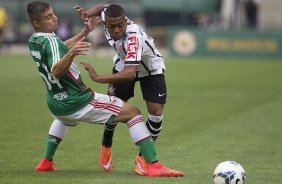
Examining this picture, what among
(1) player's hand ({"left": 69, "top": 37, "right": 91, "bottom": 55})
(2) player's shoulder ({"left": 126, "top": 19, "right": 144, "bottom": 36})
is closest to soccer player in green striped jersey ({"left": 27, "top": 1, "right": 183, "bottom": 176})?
(1) player's hand ({"left": 69, "top": 37, "right": 91, "bottom": 55})

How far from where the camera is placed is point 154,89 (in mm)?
9992

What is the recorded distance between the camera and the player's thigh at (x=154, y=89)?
32.7 ft

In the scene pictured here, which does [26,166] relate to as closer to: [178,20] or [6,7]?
[178,20]

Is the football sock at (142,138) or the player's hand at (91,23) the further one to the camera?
the player's hand at (91,23)

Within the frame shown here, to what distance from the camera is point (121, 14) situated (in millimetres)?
9133

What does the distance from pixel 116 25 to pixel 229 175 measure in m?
2.23

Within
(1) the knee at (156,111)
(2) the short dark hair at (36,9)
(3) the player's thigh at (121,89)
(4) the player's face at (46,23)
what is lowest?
(1) the knee at (156,111)

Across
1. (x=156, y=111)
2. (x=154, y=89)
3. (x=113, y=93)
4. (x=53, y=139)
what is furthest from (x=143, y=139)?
(x=113, y=93)

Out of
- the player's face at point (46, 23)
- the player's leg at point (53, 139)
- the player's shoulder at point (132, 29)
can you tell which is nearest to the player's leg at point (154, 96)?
the player's shoulder at point (132, 29)

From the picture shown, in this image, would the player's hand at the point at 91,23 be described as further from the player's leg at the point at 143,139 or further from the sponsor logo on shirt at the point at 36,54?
the player's leg at the point at 143,139

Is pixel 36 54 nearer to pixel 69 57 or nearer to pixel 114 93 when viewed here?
pixel 69 57

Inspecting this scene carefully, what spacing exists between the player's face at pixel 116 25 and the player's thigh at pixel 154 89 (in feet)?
3.23

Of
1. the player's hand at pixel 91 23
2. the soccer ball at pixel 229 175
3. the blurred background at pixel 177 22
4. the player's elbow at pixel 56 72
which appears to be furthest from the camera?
the blurred background at pixel 177 22

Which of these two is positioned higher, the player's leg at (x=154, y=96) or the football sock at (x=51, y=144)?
the player's leg at (x=154, y=96)
